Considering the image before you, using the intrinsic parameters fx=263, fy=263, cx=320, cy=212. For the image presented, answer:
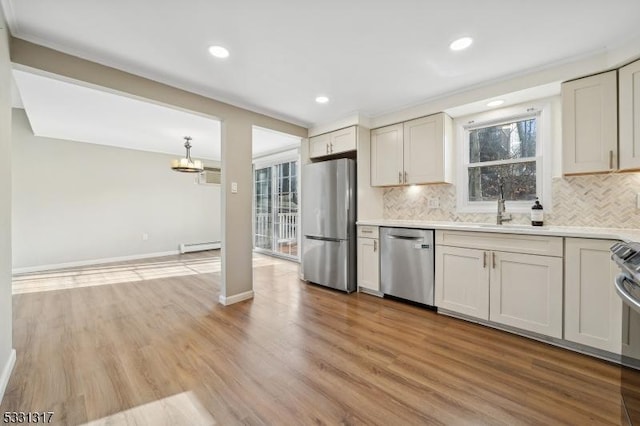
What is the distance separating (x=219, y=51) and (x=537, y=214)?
3246 millimetres

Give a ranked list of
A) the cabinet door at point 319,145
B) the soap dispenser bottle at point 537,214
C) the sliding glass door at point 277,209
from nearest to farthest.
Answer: the soap dispenser bottle at point 537,214 → the cabinet door at point 319,145 → the sliding glass door at point 277,209

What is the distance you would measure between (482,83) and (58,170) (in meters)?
6.83

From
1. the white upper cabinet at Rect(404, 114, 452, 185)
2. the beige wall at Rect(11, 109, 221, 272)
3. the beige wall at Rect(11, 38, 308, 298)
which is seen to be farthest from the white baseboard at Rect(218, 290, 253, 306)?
the beige wall at Rect(11, 109, 221, 272)

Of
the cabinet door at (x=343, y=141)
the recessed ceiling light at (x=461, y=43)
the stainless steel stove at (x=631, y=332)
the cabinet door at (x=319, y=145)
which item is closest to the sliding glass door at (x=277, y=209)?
the cabinet door at (x=319, y=145)

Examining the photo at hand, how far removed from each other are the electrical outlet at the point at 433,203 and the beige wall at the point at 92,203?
5554 millimetres

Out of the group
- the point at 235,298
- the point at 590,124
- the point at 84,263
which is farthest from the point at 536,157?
the point at 84,263

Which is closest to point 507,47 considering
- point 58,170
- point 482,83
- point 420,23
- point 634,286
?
point 482,83

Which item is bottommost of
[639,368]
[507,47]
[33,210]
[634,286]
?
[639,368]

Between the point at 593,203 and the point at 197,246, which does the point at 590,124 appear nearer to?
the point at 593,203

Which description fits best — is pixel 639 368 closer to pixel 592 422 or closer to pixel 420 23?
pixel 592 422

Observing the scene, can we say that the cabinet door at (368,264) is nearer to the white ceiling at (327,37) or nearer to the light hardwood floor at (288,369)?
the light hardwood floor at (288,369)

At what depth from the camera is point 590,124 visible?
7.20 ft

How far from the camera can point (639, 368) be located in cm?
121

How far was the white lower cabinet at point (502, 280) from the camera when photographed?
2129 millimetres
